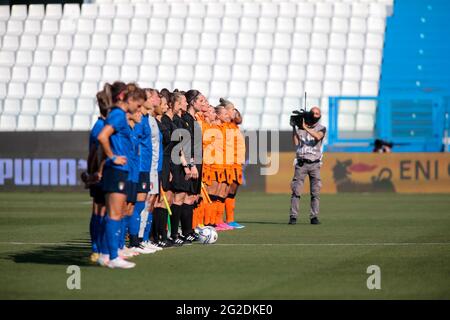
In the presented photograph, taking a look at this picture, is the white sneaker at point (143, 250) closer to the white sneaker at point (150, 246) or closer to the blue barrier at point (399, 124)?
the white sneaker at point (150, 246)

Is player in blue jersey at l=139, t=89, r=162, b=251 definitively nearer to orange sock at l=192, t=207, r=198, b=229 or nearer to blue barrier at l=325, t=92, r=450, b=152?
orange sock at l=192, t=207, r=198, b=229

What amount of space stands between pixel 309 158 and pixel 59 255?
308 inches

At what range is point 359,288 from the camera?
11.3 meters

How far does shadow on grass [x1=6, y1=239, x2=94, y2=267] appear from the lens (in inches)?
557

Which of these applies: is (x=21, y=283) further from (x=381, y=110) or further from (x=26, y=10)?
(x=26, y=10)

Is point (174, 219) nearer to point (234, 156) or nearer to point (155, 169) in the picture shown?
point (155, 169)

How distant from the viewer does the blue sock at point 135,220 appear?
15266 millimetres

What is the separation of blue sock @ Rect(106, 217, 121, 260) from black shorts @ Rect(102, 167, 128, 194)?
352 millimetres

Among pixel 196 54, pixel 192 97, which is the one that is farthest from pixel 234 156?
pixel 196 54

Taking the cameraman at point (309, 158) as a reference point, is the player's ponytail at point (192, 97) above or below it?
above

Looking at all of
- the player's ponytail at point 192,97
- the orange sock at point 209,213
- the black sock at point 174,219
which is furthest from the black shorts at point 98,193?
the orange sock at point 209,213

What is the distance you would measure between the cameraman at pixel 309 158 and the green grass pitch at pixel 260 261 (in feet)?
1.24

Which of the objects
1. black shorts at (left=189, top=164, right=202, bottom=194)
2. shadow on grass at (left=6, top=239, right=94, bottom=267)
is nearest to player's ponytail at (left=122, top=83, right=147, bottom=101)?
shadow on grass at (left=6, top=239, right=94, bottom=267)
